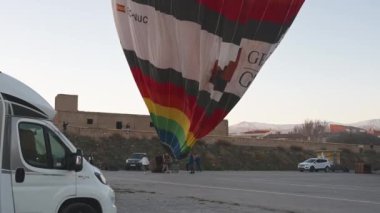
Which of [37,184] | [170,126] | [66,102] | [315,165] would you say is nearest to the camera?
A: [37,184]

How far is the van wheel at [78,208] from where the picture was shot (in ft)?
25.8

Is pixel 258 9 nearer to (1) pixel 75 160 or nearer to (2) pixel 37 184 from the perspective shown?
(1) pixel 75 160

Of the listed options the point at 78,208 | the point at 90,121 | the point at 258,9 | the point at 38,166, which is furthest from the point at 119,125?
the point at 38,166

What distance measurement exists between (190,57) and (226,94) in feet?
3.90

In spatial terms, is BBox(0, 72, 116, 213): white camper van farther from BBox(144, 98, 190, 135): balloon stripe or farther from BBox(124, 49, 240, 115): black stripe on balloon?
BBox(124, 49, 240, 115): black stripe on balloon

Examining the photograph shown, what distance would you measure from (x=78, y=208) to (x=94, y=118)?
55886 mm

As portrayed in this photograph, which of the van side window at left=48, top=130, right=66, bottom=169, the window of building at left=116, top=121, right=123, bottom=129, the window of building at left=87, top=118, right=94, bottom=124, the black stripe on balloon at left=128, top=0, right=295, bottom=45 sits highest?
the window of building at left=87, top=118, right=94, bottom=124

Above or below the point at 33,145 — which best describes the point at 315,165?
below

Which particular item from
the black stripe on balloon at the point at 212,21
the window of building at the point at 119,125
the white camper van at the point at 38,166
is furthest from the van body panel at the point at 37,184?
the window of building at the point at 119,125

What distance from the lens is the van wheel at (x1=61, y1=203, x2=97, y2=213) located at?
7.87 m

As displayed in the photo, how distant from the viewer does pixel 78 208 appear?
26.1 ft

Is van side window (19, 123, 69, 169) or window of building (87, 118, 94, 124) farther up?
window of building (87, 118, 94, 124)

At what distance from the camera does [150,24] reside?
1316 cm

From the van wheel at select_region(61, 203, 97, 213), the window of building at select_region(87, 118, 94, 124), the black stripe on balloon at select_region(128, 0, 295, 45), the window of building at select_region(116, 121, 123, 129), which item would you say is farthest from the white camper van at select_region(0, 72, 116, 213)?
the window of building at select_region(116, 121, 123, 129)
